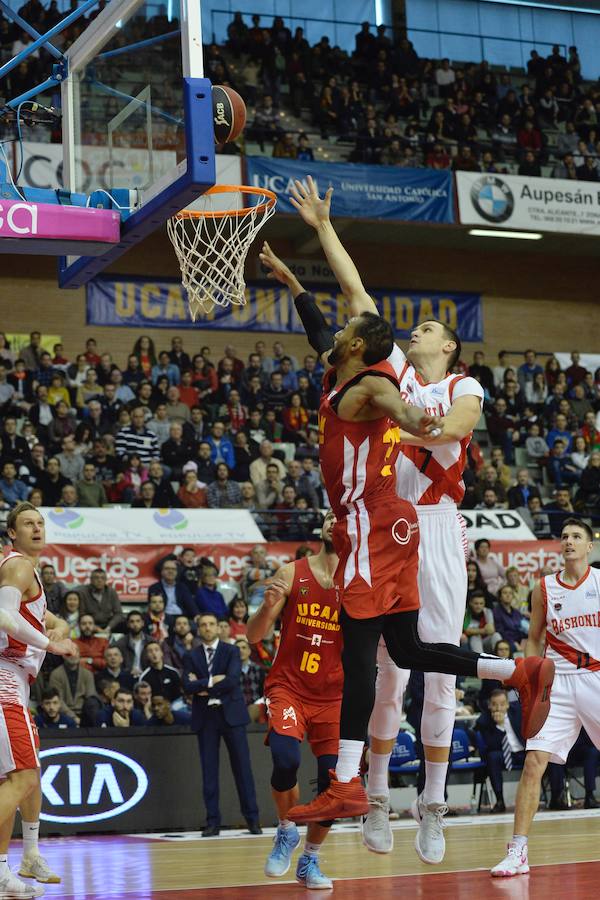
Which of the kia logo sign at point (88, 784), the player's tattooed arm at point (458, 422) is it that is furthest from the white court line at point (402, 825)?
the player's tattooed arm at point (458, 422)

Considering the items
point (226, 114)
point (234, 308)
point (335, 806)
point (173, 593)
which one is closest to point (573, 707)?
point (335, 806)

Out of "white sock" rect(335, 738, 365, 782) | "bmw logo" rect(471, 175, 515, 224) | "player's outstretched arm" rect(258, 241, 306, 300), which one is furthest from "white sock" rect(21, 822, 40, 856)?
"bmw logo" rect(471, 175, 515, 224)

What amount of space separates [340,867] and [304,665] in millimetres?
1360

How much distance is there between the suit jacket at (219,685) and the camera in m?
12.0

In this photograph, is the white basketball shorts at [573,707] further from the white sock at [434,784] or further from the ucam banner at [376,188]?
the ucam banner at [376,188]

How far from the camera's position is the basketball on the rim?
7.29 m

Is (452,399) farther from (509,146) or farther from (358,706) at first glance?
(509,146)

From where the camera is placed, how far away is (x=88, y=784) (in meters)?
11.8

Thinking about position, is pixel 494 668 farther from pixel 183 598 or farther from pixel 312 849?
pixel 183 598

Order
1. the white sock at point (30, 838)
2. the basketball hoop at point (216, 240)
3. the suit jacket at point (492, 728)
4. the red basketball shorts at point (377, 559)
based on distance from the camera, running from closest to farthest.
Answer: the red basketball shorts at point (377, 559) < the white sock at point (30, 838) < the basketball hoop at point (216, 240) < the suit jacket at point (492, 728)

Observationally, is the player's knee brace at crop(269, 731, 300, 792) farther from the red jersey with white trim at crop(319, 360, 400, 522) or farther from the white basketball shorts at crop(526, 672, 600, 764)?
the red jersey with white trim at crop(319, 360, 400, 522)

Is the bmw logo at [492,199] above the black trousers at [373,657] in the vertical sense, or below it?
above

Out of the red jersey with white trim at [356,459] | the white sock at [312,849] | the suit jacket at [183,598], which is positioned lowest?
the white sock at [312,849]

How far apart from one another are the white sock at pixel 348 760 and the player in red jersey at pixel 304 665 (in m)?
1.67
